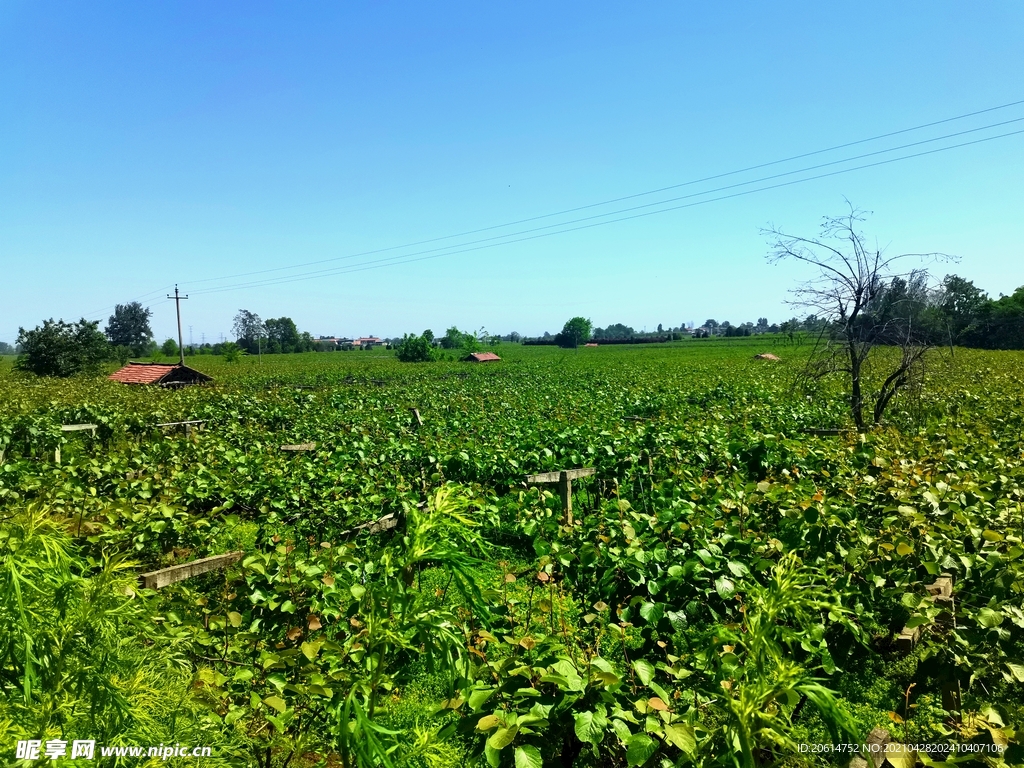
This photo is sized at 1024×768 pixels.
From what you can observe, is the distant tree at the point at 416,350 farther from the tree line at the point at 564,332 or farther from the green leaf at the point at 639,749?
the green leaf at the point at 639,749

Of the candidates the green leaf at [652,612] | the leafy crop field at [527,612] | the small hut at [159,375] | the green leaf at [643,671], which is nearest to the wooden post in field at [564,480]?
the leafy crop field at [527,612]

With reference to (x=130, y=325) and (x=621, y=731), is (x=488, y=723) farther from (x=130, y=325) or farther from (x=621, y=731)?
(x=130, y=325)

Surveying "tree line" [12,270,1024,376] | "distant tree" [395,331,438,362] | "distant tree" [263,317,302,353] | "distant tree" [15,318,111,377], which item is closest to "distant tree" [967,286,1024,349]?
"tree line" [12,270,1024,376]

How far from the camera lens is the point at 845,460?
5.67 meters

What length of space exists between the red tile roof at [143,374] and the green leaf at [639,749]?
32.0 metres

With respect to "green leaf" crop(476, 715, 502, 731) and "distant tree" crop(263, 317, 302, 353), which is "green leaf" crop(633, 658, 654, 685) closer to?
"green leaf" crop(476, 715, 502, 731)

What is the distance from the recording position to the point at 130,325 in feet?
313

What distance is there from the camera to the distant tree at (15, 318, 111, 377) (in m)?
35.4

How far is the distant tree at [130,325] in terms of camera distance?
94744 mm

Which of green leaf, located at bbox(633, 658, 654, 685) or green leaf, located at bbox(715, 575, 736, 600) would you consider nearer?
green leaf, located at bbox(633, 658, 654, 685)

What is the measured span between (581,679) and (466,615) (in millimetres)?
1299

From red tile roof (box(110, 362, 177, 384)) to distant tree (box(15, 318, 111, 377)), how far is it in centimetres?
982

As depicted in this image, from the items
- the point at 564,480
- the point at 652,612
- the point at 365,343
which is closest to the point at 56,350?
the point at 564,480

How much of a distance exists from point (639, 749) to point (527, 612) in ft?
4.77
